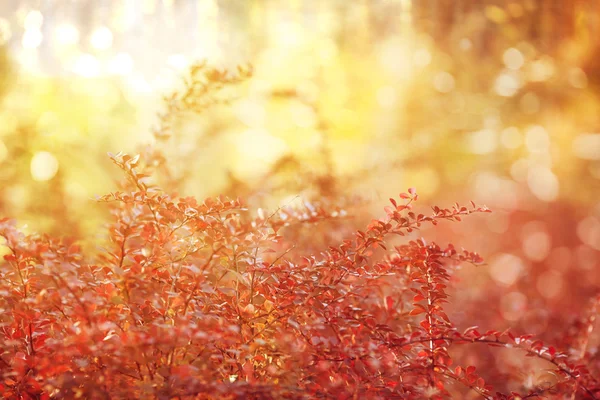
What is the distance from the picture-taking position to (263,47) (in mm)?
5902

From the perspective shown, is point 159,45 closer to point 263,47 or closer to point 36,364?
point 263,47

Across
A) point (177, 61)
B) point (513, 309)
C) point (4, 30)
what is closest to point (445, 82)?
point (177, 61)

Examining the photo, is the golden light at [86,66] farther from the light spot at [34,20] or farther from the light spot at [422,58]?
the light spot at [422,58]

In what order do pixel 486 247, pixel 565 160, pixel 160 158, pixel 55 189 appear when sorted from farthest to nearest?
pixel 486 247 < pixel 565 160 < pixel 55 189 < pixel 160 158

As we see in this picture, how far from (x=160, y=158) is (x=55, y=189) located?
1.63m

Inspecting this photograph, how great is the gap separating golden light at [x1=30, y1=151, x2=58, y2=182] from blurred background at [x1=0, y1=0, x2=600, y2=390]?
2 centimetres

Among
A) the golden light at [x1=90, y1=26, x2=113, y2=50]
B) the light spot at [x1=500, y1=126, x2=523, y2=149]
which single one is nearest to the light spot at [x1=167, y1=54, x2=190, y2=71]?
the golden light at [x1=90, y1=26, x2=113, y2=50]

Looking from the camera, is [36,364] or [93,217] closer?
[36,364]

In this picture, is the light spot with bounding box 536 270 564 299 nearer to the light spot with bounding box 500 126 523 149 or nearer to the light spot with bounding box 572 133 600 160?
the light spot with bounding box 572 133 600 160

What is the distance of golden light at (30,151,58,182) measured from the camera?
14.5 ft

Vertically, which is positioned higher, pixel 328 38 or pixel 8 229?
pixel 328 38

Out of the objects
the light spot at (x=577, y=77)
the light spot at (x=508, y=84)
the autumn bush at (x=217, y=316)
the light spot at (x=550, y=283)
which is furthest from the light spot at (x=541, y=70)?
the autumn bush at (x=217, y=316)

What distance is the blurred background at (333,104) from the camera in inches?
158

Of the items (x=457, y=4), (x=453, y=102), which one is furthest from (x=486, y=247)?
(x=457, y=4)
